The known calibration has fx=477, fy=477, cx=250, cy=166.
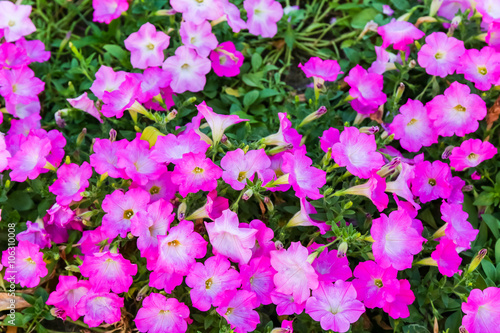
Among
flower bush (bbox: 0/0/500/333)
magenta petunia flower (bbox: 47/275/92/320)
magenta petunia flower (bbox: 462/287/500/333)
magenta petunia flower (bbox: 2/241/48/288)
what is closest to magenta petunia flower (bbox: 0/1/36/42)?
flower bush (bbox: 0/0/500/333)

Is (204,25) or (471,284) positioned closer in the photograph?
(471,284)

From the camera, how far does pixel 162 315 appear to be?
1614 millimetres

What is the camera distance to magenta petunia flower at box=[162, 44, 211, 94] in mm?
2006

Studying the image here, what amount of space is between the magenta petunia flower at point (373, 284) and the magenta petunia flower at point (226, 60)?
1.04 meters

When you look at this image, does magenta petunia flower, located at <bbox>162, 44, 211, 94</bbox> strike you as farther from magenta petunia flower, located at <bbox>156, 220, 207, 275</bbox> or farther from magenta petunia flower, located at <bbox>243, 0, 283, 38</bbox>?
magenta petunia flower, located at <bbox>156, 220, 207, 275</bbox>

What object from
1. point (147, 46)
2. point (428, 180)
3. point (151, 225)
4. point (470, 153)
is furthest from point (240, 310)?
point (147, 46)

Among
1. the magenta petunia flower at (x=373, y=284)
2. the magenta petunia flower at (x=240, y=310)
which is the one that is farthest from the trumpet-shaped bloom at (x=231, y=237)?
the magenta petunia flower at (x=373, y=284)

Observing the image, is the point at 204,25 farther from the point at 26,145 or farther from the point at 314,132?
the point at 26,145

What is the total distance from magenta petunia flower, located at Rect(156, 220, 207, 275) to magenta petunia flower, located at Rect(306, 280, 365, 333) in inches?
15.7

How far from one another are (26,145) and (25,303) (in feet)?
2.00

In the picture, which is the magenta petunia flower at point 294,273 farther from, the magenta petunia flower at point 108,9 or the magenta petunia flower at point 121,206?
the magenta petunia flower at point 108,9

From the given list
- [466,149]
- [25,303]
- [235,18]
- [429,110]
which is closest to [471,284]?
[466,149]

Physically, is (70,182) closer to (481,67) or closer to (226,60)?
(226,60)

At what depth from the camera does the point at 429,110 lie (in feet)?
6.24
